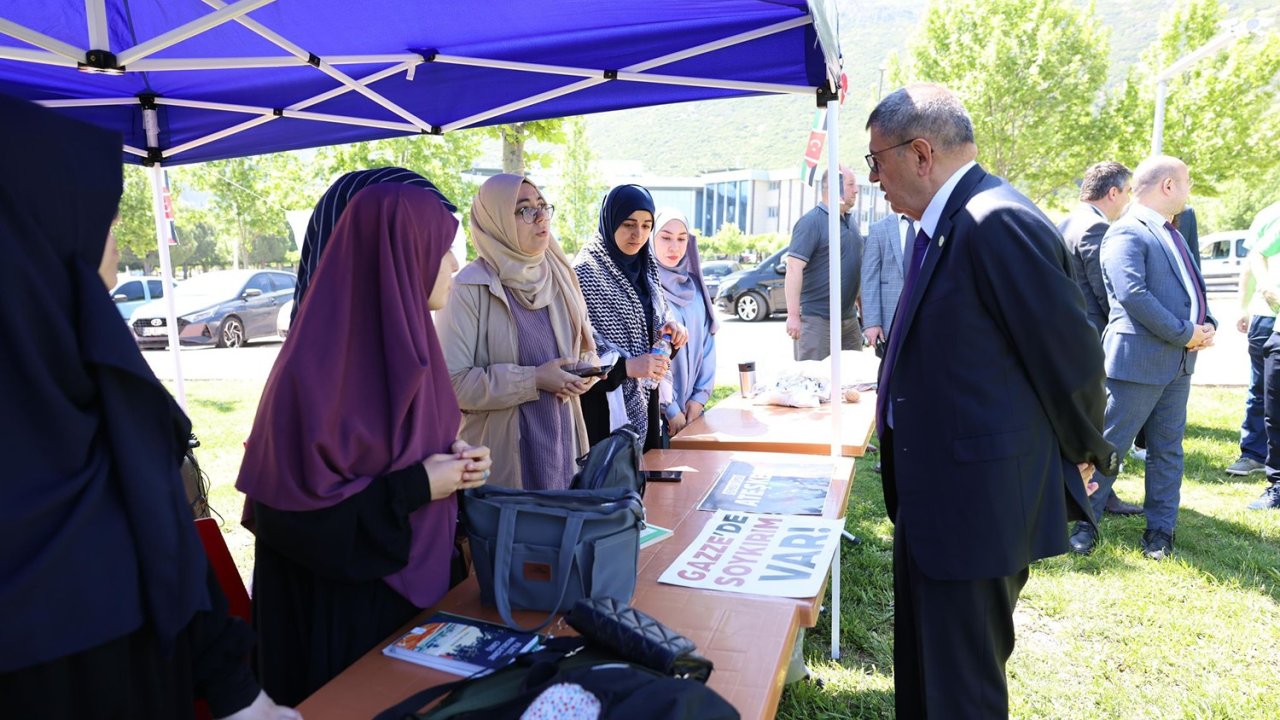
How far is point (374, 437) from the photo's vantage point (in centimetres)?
169

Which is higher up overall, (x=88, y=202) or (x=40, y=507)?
(x=88, y=202)

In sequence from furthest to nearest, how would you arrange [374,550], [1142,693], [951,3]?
1. [951,3]
2. [1142,693]
3. [374,550]

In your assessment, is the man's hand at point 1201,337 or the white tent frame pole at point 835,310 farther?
the man's hand at point 1201,337

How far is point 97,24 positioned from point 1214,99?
22.5 meters

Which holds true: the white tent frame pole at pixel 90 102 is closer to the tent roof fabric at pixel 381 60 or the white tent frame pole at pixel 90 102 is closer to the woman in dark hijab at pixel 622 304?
the tent roof fabric at pixel 381 60

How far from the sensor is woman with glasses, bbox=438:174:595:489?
2.55 meters

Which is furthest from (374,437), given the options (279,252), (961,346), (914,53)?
(279,252)

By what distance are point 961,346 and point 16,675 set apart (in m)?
1.94

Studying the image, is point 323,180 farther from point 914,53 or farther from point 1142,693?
point 1142,693

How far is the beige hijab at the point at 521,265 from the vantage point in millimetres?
2660

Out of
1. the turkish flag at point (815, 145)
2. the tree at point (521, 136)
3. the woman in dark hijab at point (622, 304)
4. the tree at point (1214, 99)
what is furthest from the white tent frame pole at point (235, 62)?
the tree at point (1214, 99)

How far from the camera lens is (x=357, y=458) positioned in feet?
5.53

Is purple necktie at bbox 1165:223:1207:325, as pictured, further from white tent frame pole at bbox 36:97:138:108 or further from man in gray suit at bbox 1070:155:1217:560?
white tent frame pole at bbox 36:97:138:108

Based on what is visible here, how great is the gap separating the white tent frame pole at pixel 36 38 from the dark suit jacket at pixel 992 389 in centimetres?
277
